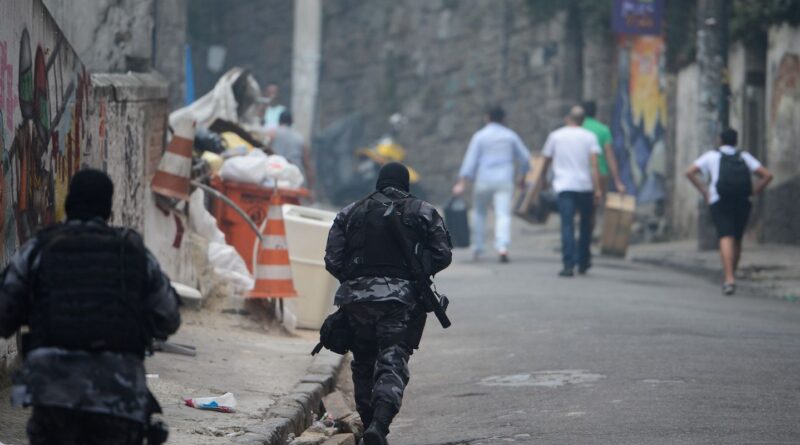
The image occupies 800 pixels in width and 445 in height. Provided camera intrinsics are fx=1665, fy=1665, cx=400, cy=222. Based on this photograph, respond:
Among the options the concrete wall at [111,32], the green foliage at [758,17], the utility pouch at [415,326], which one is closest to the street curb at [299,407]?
the utility pouch at [415,326]

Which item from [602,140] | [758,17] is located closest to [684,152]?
[758,17]

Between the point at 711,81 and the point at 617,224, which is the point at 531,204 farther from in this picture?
the point at 711,81

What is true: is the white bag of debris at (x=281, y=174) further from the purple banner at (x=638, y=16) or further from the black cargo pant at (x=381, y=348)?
the purple banner at (x=638, y=16)

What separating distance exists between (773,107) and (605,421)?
44.1 ft

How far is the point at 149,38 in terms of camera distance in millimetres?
13758

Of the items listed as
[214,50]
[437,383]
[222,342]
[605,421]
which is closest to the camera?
[605,421]

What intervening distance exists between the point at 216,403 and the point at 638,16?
15.6 metres

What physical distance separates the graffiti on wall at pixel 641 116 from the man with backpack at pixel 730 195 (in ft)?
30.0

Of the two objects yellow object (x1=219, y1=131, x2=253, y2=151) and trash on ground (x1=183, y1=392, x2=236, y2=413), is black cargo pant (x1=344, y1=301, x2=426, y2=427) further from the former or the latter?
yellow object (x1=219, y1=131, x2=253, y2=151)

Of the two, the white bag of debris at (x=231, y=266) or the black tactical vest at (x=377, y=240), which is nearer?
the black tactical vest at (x=377, y=240)

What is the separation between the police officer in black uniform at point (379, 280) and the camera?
7742 mm

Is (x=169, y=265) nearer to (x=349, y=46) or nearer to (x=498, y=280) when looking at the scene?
(x=498, y=280)

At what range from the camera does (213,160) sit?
45.4ft

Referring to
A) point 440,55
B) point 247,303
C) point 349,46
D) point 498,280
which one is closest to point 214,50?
point 349,46
